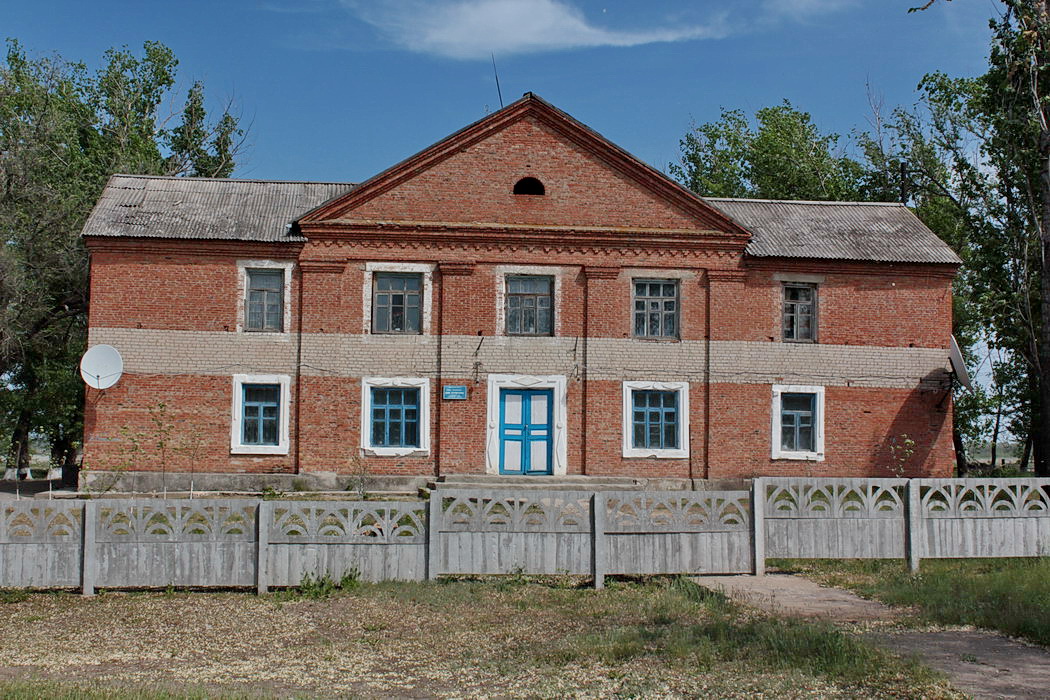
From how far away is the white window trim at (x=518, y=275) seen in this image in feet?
66.5

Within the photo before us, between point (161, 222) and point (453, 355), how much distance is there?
6.32 meters

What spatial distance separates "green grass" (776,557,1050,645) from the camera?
9359mm

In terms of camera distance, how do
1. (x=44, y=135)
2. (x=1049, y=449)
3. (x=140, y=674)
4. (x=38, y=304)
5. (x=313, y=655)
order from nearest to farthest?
(x=140, y=674)
(x=313, y=655)
(x=1049, y=449)
(x=38, y=304)
(x=44, y=135)

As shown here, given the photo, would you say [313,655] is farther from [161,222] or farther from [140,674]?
[161,222]

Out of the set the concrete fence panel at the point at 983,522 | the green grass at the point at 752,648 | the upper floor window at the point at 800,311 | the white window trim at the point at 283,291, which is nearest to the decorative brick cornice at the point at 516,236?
the white window trim at the point at 283,291

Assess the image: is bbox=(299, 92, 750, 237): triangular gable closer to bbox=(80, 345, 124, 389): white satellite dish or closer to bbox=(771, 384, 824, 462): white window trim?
bbox=(771, 384, 824, 462): white window trim

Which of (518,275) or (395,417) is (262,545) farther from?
(518,275)

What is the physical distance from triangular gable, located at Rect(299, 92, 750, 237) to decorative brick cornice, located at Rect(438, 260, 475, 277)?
0.97m

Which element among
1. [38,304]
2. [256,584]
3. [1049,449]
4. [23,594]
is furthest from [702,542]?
[38,304]

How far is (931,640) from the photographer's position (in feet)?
28.8

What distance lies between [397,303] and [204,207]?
14.7ft

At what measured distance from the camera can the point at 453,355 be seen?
65.8 feet

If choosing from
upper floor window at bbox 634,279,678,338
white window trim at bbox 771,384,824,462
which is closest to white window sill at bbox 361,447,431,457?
upper floor window at bbox 634,279,678,338

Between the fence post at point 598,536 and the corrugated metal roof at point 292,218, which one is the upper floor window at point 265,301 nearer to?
the corrugated metal roof at point 292,218
